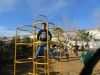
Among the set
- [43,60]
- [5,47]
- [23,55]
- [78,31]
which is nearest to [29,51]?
[23,55]

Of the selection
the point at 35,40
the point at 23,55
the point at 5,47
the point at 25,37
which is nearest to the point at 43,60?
the point at 35,40

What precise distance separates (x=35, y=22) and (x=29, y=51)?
11125mm

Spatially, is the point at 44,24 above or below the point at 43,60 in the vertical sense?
above

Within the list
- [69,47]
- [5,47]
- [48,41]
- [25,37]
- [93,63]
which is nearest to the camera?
[93,63]

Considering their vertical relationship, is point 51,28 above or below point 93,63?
above

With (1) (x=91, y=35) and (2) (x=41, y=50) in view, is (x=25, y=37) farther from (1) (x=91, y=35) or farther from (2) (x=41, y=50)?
(1) (x=91, y=35)

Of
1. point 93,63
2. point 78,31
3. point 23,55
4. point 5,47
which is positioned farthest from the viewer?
point 78,31

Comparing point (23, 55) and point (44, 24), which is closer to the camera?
point (44, 24)

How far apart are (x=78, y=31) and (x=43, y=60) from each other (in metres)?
59.5

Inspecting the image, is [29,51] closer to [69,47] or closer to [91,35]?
[69,47]

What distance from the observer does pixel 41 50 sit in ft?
31.5

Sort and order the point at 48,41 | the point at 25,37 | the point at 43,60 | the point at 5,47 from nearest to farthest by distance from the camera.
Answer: the point at 48,41, the point at 43,60, the point at 5,47, the point at 25,37

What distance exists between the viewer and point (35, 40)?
980cm

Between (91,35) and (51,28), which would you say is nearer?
(51,28)
